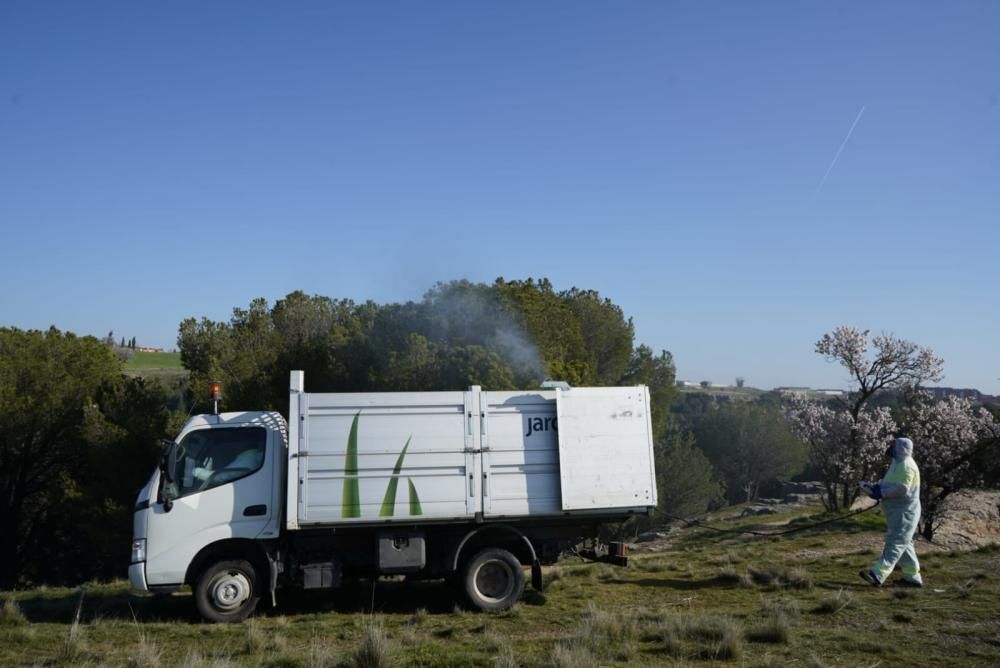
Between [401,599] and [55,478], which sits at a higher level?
[55,478]

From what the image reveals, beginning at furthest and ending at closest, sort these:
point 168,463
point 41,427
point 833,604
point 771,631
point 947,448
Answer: point 41,427 < point 947,448 < point 168,463 < point 833,604 < point 771,631

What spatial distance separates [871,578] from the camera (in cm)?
1077

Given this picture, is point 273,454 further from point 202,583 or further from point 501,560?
point 501,560

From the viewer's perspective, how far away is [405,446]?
10.4 meters

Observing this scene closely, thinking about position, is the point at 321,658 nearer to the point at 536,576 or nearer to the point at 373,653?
the point at 373,653

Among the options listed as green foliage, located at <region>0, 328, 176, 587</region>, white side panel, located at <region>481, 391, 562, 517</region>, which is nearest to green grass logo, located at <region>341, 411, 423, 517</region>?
white side panel, located at <region>481, 391, 562, 517</region>

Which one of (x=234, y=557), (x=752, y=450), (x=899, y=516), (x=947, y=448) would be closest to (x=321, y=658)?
(x=234, y=557)

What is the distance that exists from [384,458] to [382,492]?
42 centimetres

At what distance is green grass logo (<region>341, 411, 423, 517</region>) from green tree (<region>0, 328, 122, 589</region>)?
732 inches

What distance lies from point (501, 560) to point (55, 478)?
22.4m

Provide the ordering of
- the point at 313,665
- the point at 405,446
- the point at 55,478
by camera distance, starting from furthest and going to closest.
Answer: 1. the point at 55,478
2. the point at 405,446
3. the point at 313,665

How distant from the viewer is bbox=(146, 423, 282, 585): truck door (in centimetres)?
1008

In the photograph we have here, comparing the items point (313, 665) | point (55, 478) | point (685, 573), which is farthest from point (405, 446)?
point (55, 478)

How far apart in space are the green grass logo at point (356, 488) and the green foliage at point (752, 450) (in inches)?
2105
